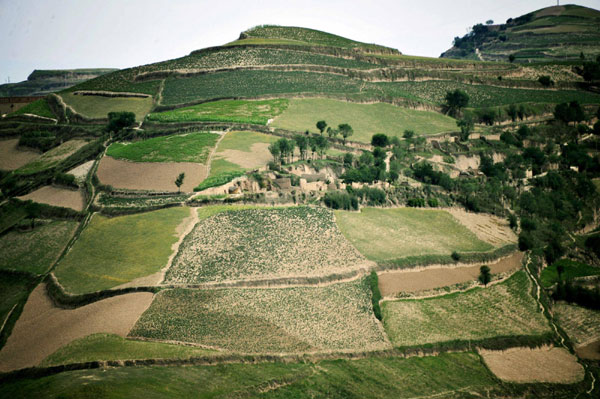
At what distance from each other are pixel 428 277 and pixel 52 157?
67.8m

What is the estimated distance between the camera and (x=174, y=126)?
10525 cm

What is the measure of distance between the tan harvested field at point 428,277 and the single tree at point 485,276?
0.92m

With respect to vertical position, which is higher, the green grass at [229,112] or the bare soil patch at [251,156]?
the green grass at [229,112]

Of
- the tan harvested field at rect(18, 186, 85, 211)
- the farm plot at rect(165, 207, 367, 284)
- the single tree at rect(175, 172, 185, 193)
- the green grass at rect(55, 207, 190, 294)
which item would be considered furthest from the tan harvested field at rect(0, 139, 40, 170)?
the farm plot at rect(165, 207, 367, 284)

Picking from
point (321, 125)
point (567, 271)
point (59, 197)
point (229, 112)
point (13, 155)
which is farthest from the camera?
point (229, 112)

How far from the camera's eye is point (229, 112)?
111 metres

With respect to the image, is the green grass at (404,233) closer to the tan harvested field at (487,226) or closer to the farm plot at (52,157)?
the tan harvested field at (487,226)

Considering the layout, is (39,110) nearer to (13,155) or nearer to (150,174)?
(13,155)

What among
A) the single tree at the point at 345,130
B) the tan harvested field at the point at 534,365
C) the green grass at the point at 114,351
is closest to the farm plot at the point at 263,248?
the green grass at the point at 114,351

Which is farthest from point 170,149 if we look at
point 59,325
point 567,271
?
point 567,271

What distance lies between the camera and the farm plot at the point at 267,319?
170 ft

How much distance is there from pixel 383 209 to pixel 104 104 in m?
69.8

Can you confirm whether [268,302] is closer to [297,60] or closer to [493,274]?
[493,274]

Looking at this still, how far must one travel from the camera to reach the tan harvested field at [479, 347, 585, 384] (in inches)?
2146
